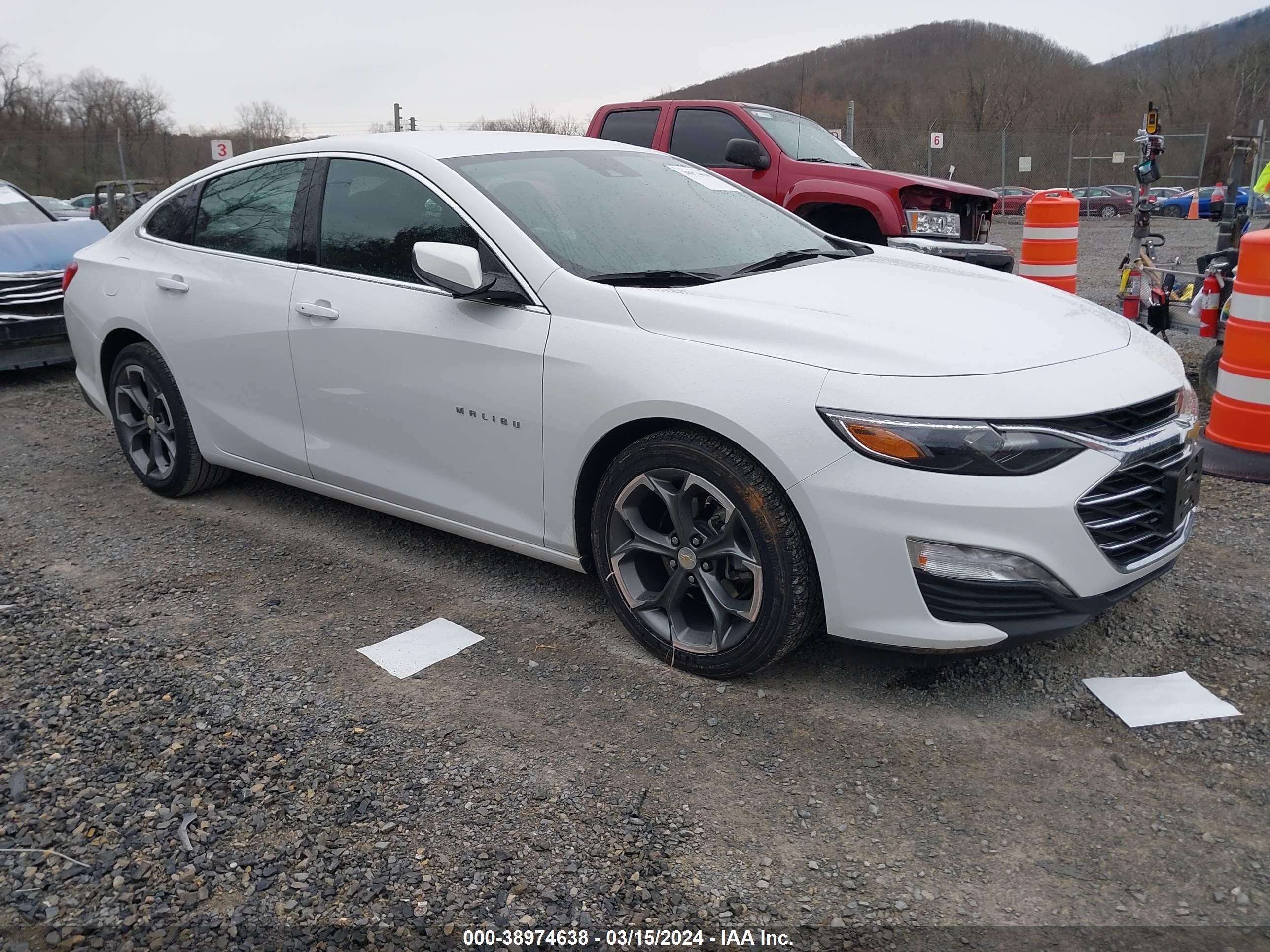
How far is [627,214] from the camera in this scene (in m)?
3.78

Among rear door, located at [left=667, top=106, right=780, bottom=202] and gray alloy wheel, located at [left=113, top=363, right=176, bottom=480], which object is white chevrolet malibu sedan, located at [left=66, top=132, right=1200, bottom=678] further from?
rear door, located at [left=667, top=106, right=780, bottom=202]

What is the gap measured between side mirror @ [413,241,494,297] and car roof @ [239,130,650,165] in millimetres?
612

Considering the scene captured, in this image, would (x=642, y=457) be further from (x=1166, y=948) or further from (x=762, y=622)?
(x=1166, y=948)

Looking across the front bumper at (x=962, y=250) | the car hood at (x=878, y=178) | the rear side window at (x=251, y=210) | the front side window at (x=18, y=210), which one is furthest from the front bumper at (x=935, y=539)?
the front side window at (x=18, y=210)

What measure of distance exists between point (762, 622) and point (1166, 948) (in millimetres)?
1295

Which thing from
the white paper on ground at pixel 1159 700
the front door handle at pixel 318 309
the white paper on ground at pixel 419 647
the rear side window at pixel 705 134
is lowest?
the white paper on ground at pixel 1159 700

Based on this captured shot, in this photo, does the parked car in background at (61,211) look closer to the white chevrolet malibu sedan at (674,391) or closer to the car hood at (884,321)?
the white chevrolet malibu sedan at (674,391)

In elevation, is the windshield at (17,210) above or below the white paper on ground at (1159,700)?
above

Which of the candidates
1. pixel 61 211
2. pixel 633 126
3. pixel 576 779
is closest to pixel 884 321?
pixel 576 779

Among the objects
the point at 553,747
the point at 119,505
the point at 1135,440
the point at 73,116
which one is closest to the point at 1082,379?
the point at 1135,440

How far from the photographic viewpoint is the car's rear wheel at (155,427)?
4785mm

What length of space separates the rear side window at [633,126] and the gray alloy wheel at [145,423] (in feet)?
17.8

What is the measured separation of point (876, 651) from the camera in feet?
9.95

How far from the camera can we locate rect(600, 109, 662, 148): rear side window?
9250mm
